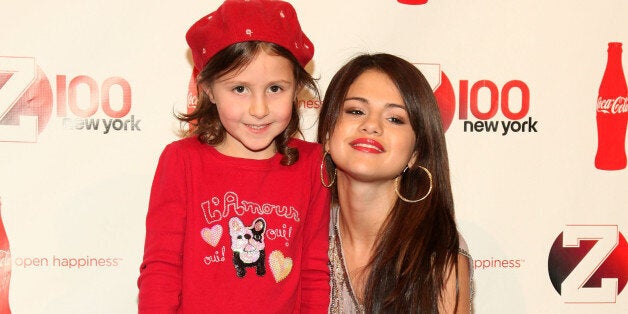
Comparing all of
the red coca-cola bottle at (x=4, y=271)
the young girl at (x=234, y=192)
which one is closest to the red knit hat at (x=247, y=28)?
the young girl at (x=234, y=192)

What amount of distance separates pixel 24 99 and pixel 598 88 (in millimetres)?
1541

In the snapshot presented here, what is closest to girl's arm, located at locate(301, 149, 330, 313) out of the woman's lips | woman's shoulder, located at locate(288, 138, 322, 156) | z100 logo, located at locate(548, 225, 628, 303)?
woman's shoulder, located at locate(288, 138, 322, 156)

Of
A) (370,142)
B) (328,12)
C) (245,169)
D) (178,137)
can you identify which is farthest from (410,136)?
(178,137)

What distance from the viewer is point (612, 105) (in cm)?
202

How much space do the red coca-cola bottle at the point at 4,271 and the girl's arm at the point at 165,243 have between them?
61 cm

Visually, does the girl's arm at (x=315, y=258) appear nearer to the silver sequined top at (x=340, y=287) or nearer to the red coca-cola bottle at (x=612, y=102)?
the silver sequined top at (x=340, y=287)

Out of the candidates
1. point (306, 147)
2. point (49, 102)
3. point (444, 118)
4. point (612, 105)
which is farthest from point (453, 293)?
point (49, 102)

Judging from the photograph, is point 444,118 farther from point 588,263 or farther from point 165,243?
point 165,243

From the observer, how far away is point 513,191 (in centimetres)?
201

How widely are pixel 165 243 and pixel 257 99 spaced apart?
33 cm

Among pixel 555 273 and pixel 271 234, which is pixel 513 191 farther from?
pixel 271 234

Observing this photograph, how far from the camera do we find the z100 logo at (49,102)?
182 centimetres

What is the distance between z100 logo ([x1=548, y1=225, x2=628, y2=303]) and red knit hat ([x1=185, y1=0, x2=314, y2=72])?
1004 mm

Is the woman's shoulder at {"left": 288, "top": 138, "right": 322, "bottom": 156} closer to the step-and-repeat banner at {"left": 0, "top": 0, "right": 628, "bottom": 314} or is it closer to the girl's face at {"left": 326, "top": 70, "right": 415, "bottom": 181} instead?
the girl's face at {"left": 326, "top": 70, "right": 415, "bottom": 181}
